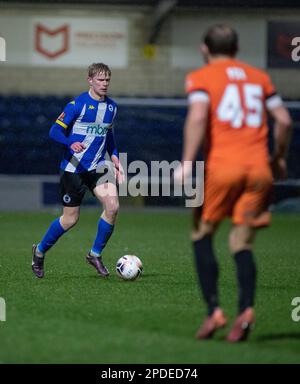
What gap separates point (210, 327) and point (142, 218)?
12.3m

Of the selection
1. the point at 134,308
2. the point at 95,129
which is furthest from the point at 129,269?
the point at 134,308

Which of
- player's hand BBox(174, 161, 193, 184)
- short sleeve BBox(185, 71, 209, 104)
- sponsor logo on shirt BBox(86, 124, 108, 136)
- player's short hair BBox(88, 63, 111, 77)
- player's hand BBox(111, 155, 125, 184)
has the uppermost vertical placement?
player's short hair BBox(88, 63, 111, 77)

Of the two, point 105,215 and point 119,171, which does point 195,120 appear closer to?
point 119,171

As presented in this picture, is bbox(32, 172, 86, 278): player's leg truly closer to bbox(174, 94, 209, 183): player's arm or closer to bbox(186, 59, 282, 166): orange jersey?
bbox(186, 59, 282, 166): orange jersey

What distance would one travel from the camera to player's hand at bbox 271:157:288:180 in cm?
583

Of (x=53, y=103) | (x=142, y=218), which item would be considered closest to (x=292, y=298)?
(x=142, y=218)

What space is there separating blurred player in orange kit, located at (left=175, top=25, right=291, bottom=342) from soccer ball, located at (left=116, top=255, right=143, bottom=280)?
2.94 metres

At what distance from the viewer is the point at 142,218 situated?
17938 mm

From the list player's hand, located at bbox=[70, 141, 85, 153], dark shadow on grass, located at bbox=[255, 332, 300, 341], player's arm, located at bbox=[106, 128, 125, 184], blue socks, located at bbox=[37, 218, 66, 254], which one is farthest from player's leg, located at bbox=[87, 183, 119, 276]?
dark shadow on grass, located at bbox=[255, 332, 300, 341]

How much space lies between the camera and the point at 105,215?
9016 millimetres

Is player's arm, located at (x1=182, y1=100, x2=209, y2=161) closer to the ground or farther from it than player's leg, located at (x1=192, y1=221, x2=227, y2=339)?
farther from it

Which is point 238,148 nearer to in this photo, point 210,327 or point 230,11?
point 210,327

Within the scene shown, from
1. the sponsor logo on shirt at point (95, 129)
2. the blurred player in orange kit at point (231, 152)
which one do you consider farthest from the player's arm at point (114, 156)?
the blurred player in orange kit at point (231, 152)

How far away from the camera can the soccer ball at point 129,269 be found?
28.3 feet
